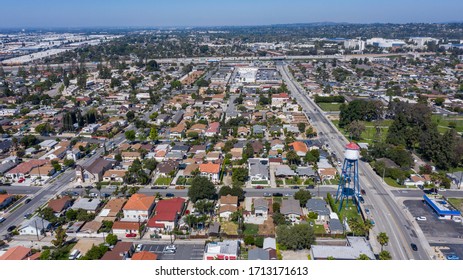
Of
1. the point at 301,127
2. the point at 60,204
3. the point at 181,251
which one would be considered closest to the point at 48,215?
the point at 60,204

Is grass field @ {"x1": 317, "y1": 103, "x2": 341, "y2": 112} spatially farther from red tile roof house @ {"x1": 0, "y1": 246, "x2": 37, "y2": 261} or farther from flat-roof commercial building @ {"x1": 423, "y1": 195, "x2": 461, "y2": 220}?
red tile roof house @ {"x1": 0, "y1": 246, "x2": 37, "y2": 261}

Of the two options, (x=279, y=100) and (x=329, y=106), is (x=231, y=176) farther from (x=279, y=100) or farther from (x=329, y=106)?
(x=329, y=106)

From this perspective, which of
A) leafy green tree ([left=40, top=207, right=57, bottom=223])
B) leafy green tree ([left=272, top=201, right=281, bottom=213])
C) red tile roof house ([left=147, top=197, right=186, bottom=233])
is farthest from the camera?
leafy green tree ([left=272, top=201, right=281, bottom=213])

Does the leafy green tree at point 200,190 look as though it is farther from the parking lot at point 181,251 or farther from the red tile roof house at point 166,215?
the parking lot at point 181,251

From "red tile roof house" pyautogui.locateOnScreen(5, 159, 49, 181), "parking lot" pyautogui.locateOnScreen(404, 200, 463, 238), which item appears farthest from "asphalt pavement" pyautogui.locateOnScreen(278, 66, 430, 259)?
"red tile roof house" pyautogui.locateOnScreen(5, 159, 49, 181)

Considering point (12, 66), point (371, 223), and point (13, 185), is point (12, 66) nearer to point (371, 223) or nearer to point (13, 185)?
point (13, 185)

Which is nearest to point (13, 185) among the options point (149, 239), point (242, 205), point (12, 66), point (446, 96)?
point (149, 239)
